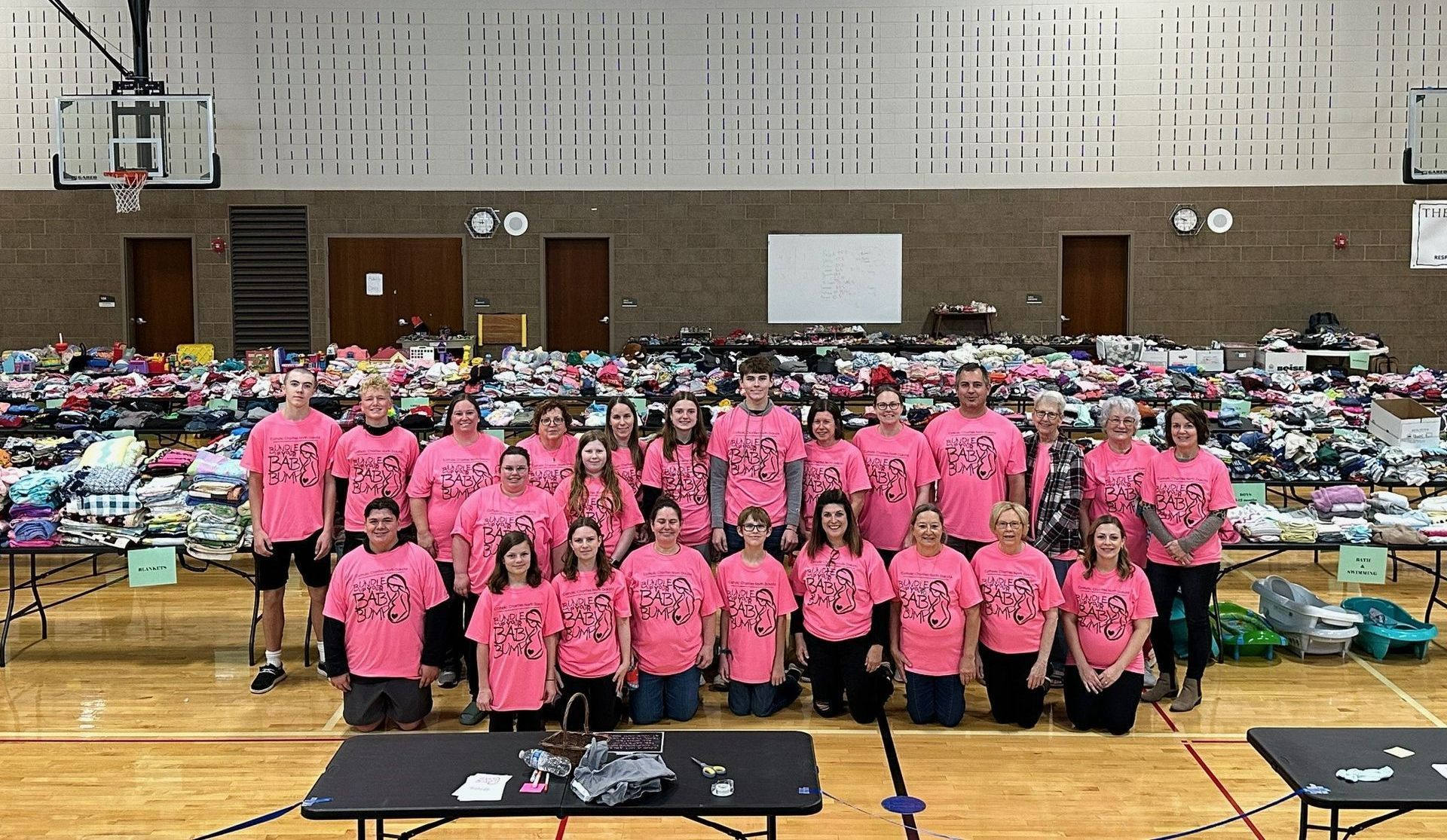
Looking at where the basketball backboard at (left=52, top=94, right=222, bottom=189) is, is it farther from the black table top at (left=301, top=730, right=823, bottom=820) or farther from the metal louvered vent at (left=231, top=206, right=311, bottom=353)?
the black table top at (left=301, top=730, right=823, bottom=820)

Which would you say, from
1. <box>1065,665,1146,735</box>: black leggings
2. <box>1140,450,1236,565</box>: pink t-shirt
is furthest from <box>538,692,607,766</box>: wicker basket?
<box>1140,450,1236,565</box>: pink t-shirt

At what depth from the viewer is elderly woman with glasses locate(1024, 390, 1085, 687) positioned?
19.2 feet

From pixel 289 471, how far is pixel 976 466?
3.59m

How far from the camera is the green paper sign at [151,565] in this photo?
248 inches

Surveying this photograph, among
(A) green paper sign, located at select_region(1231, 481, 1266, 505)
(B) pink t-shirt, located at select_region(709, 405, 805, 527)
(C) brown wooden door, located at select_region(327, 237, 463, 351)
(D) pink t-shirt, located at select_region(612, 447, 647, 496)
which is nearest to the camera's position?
(B) pink t-shirt, located at select_region(709, 405, 805, 527)

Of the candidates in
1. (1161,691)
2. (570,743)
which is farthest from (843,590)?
(570,743)

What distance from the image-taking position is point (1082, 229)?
16.9 metres

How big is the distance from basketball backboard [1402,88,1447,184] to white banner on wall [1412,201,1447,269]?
1.35 meters

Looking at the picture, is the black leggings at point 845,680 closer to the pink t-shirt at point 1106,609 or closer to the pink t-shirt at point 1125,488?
the pink t-shirt at point 1106,609

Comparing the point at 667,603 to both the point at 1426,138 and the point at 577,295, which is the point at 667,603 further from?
the point at 1426,138

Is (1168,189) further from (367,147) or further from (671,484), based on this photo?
(671,484)

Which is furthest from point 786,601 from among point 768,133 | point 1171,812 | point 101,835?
point 768,133

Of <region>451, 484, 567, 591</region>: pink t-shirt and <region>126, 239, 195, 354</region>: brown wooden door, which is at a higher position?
<region>126, 239, 195, 354</region>: brown wooden door

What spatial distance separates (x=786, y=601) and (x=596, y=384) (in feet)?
22.1
